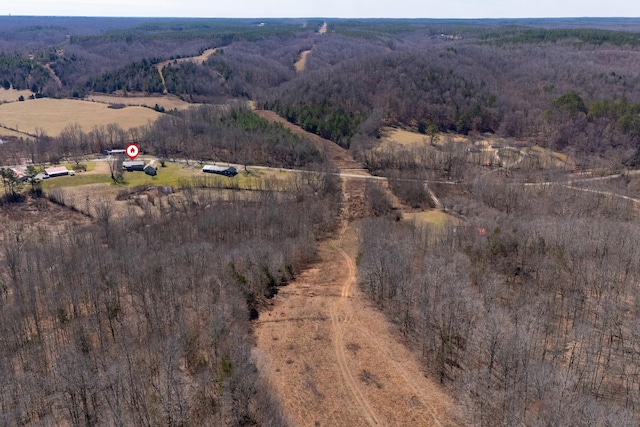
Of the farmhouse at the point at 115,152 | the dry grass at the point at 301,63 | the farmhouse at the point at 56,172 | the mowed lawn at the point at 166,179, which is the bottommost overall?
the mowed lawn at the point at 166,179

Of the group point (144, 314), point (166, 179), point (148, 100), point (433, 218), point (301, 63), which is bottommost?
point (433, 218)

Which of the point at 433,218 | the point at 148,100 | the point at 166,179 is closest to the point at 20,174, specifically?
the point at 166,179

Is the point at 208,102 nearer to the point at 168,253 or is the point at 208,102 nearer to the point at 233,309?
the point at 168,253

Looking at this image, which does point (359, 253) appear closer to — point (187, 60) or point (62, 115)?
point (62, 115)

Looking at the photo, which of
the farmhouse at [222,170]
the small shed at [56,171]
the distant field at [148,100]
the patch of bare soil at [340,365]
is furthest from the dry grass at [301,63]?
the patch of bare soil at [340,365]

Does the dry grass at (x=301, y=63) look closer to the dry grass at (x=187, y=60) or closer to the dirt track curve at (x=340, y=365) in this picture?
the dry grass at (x=187, y=60)

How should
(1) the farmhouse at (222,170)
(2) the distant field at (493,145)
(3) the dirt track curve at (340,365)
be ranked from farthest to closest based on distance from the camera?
1. (2) the distant field at (493,145)
2. (1) the farmhouse at (222,170)
3. (3) the dirt track curve at (340,365)
